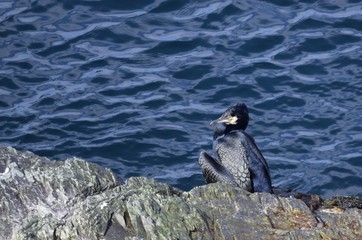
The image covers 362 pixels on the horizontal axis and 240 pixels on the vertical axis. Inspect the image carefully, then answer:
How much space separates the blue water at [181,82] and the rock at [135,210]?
4.40m

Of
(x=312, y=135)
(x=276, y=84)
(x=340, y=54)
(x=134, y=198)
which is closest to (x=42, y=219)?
(x=134, y=198)

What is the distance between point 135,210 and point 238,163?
2647mm

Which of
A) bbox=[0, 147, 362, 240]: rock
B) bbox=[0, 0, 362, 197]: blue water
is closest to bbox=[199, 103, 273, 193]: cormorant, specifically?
bbox=[0, 147, 362, 240]: rock

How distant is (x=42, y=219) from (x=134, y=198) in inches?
32.3

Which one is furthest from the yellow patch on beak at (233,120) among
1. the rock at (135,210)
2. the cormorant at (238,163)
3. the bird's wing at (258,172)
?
the rock at (135,210)

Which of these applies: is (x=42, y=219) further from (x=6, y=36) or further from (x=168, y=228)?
(x=6, y=36)

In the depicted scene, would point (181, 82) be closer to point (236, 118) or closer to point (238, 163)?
point (236, 118)

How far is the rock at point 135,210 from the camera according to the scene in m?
8.03

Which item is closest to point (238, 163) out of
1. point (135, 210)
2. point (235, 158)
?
point (235, 158)

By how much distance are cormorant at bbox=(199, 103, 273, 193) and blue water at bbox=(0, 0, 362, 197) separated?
8.72 feet

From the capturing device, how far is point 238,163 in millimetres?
10516

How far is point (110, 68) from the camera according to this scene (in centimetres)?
1625

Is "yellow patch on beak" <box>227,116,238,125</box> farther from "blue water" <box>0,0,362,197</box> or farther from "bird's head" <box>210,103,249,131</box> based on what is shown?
"blue water" <box>0,0,362,197</box>

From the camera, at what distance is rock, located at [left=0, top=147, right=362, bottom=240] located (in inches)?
316
